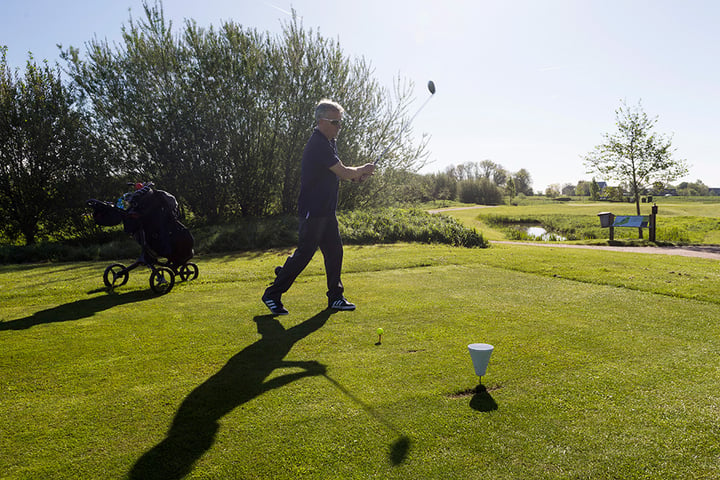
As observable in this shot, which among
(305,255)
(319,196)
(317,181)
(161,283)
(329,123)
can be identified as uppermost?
(329,123)

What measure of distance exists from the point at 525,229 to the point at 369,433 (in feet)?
112

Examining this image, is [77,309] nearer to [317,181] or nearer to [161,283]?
[161,283]

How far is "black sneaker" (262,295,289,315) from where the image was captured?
523cm

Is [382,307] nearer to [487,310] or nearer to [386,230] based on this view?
[487,310]

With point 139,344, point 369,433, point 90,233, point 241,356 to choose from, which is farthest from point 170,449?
point 90,233

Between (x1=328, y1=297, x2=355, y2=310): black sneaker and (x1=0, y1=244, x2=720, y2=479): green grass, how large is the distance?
0.21m

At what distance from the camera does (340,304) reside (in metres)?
5.48

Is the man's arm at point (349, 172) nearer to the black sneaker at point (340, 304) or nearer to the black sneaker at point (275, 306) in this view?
the black sneaker at point (340, 304)

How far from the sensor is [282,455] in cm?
230

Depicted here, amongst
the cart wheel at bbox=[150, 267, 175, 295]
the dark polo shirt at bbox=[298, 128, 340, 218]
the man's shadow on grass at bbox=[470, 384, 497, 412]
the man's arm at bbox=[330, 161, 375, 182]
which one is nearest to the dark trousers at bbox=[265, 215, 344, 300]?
the dark polo shirt at bbox=[298, 128, 340, 218]

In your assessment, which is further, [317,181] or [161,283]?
[161,283]

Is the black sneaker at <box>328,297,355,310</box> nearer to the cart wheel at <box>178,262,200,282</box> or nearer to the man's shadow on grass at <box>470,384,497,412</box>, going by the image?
the man's shadow on grass at <box>470,384,497,412</box>

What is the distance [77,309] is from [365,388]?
178 inches

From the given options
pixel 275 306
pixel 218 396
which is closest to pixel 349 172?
pixel 275 306
